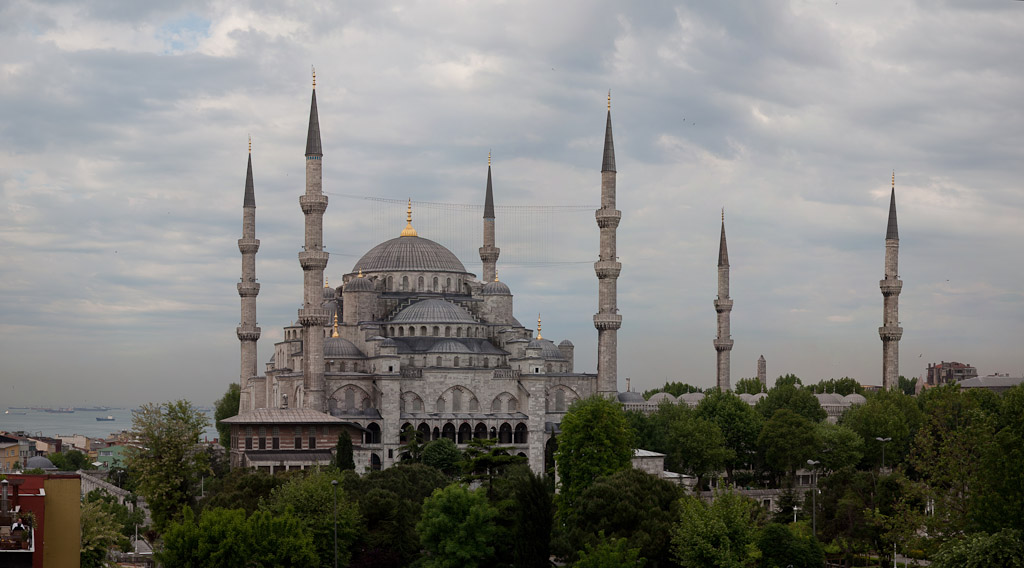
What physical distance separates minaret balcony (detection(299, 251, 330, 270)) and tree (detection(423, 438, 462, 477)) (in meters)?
10.7

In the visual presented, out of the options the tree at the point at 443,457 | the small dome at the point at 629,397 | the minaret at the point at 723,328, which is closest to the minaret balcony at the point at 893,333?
the minaret at the point at 723,328

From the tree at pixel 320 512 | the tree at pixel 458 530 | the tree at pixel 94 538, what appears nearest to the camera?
the tree at pixel 94 538

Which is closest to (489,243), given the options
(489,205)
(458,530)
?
(489,205)

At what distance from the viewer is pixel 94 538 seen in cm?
2664

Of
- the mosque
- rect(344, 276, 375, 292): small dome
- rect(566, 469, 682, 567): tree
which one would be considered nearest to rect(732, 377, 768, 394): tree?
the mosque

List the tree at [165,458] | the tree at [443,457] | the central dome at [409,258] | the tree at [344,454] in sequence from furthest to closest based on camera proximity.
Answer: the central dome at [409,258] < the tree at [443,457] < the tree at [344,454] < the tree at [165,458]

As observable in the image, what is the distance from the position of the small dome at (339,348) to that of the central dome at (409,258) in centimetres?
801

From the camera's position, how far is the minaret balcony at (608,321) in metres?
60.2

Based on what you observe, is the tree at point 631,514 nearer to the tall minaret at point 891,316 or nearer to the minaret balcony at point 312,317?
the minaret balcony at point 312,317

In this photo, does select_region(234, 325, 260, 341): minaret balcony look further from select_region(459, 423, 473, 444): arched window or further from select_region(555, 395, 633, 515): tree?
select_region(555, 395, 633, 515): tree

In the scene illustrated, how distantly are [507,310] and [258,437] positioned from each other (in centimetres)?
1874

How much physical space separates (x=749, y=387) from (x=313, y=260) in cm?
4051

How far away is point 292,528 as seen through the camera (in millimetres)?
31359

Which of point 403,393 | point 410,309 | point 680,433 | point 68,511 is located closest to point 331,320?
point 410,309
